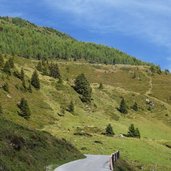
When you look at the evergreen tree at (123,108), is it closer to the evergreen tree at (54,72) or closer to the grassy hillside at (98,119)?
the grassy hillside at (98,119)

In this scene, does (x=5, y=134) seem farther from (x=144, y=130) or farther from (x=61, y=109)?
(x=144, y=130)

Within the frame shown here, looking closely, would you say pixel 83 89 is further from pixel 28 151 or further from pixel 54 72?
pixel 28 151

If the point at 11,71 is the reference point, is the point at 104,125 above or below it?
below

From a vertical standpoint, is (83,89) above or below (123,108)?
above

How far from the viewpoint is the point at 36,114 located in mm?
118312

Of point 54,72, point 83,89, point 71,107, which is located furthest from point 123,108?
point 54,72

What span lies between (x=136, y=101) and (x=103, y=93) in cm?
1278

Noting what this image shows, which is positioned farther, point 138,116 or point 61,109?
point 138,116

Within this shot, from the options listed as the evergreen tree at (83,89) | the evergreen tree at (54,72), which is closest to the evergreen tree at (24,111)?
the evergreen tree at (83,89)

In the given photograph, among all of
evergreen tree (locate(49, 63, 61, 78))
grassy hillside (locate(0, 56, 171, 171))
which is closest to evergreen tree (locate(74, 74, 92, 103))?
grassy hillside (locate(0, 56, 171, 171))

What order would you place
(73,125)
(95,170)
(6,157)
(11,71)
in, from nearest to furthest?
(6,157) → (95,170) → (73,125) → (11,71)

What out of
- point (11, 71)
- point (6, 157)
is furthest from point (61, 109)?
point (6, 157)

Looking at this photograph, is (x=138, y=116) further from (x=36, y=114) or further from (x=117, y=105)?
(x=36, y=114)

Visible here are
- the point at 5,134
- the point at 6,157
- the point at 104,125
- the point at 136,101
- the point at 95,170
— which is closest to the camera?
the point at 6,157
